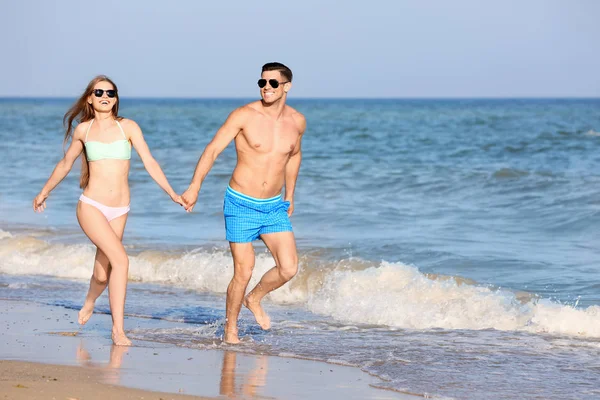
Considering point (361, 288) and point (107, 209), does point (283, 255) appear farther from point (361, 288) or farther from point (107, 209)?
point (361, 288)

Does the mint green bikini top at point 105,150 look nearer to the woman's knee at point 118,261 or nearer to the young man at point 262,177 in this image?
the young man at point 262,177

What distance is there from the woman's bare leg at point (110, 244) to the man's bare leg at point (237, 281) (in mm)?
783

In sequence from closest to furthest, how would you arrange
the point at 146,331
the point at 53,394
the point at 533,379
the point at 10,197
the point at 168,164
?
the point at 53,394
the point at 533,379
the point at 146,331
the point at 10,197
the point at 168,164

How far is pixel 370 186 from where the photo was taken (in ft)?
59.1

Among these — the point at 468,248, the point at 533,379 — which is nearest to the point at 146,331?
the point at 533,379

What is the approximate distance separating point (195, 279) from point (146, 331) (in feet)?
9.57

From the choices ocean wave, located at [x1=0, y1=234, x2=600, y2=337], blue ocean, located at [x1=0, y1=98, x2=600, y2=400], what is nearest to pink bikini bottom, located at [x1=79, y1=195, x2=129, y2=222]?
blue ocean, located at [x1=0, y1=98, x2=600, y2=400]

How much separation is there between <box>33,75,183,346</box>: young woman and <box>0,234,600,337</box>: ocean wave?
240cm

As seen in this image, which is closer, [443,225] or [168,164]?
[443,225]

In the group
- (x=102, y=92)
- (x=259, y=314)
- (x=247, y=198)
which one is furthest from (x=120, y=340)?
(x=102, y=92)

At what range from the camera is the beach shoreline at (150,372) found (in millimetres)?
4945

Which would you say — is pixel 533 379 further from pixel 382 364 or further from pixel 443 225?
pixel 443 225

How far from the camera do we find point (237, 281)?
654cm

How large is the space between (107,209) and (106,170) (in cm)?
27
